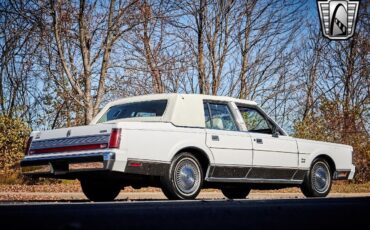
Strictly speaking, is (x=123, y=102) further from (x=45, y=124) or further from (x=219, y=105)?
(x=45, y=124)

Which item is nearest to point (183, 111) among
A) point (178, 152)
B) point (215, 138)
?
point (215, 138)

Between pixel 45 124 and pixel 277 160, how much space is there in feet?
56.0

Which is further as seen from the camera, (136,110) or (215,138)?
(136,110)

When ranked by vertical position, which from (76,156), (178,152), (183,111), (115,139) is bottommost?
(76,156)

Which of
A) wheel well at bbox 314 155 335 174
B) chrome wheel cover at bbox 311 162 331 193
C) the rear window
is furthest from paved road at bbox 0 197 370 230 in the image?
wheel well at bbox 314 155 335 174

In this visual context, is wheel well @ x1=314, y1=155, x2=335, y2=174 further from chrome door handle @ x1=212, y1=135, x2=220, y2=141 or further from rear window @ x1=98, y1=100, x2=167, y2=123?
rear window @ x1=98, y1=100, x2=167, y2=123

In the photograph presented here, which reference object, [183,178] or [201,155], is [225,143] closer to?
[201,155]

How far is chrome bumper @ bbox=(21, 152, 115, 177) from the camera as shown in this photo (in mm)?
7902

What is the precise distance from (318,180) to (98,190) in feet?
13.2

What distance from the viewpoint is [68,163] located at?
8352 mm

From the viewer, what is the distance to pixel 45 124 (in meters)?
25.3

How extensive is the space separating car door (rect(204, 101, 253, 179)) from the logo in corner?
8.57 m

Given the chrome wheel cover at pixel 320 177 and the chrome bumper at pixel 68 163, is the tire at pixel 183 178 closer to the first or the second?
the chrome bumper at pixel 68 163

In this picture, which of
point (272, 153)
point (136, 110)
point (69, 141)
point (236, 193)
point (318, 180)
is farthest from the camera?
point (236, 193)
